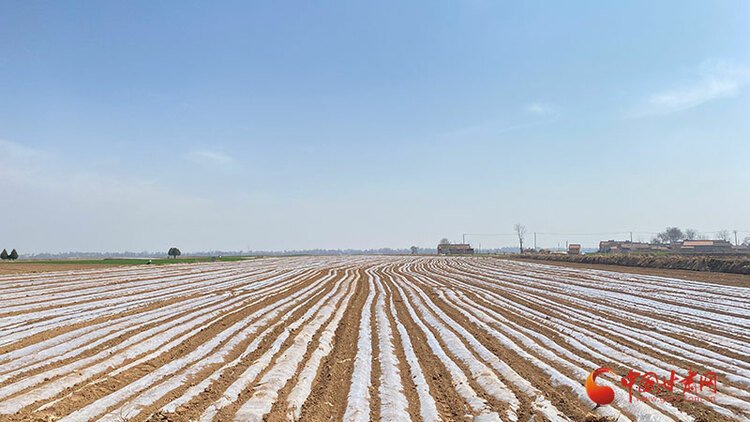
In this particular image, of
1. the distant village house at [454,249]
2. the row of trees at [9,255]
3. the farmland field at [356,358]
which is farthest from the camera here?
the distant village house at [454,249]

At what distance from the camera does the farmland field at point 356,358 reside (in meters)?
6.86

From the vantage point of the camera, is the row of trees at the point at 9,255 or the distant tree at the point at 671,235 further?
the distant tree at the point at 671,235

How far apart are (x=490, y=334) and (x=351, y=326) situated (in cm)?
Result: 465

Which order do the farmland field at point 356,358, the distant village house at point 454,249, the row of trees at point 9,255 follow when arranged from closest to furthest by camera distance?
the farmland field at point 356,358, the row of trees at point 9,255, the distant village house at point 454,249

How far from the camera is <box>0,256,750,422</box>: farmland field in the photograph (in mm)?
6863

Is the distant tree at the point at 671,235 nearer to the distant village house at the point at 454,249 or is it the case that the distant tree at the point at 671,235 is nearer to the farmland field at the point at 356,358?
the distant village house at the point at 454,249

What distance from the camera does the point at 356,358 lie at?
405 inches

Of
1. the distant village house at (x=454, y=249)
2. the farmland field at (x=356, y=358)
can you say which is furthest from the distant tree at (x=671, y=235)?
the farmland field at (x=356, y=358)

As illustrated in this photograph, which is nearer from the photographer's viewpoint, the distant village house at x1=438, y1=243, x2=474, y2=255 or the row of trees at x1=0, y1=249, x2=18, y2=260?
the row of trees at x1=0, y1=249, x2=18, y2=260

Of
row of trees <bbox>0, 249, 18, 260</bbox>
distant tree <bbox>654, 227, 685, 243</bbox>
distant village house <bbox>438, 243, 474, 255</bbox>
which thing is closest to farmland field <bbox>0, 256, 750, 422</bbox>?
row of trees <bbox>0, 249, 18, 260</bbox>

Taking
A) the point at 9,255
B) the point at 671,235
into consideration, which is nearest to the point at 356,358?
the point at 9,255

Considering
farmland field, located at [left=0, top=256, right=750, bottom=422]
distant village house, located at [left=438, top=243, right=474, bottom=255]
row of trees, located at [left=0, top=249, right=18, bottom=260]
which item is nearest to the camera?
farmland field, located at [left=0, top=256, right=750, bottom=422]

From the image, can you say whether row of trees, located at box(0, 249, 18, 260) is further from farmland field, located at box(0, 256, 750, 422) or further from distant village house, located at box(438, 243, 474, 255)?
distant village house, located at box(438, 243, 474, 255)

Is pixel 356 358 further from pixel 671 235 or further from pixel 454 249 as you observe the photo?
pixel 671 235
